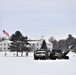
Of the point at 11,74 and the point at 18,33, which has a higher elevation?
the point at 18,33

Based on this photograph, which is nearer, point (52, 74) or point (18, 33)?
point (52, 74)

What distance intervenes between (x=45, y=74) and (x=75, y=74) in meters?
1.75

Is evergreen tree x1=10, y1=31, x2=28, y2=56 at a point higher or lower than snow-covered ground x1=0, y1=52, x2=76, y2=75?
higher

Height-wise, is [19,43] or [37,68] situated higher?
[19,43]

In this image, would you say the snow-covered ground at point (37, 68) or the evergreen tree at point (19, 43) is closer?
the snow-covered ground at point (37, 68)

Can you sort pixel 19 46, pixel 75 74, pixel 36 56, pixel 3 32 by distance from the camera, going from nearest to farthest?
pixel 75 74 → pixel 36 56 → pixel 3 32 → pixel 19 46

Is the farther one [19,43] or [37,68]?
[19,43]

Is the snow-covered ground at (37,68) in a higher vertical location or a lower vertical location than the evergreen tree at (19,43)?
lower

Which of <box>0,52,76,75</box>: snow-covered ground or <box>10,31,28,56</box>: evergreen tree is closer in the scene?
<box>0,52,76,75</box>: snow-covered ground

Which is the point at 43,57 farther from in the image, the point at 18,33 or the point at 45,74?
the point at 18,33

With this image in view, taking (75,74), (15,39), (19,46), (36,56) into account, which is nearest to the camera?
(75,74)

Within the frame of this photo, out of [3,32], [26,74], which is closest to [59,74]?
[26,74]

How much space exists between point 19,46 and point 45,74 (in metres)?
79.7

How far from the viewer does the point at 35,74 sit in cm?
1959
